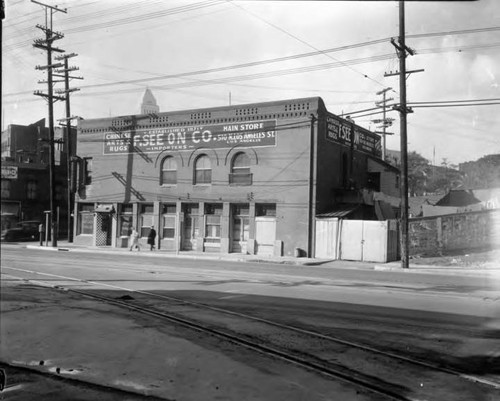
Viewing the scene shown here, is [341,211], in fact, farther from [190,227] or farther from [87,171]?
[87,171]

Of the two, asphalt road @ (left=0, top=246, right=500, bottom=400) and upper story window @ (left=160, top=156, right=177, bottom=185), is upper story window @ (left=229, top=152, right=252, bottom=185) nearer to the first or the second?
upper story window @ (left=160, top=156, right=177, bottom=185)

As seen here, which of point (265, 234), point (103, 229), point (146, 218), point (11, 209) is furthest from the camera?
point (11, 209)

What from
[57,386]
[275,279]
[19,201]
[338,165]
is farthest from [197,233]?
[57,386]

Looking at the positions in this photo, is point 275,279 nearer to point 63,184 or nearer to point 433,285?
point 433,285

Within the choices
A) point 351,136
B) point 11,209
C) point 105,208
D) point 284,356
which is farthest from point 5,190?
point 284,356

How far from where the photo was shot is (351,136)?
30484mm

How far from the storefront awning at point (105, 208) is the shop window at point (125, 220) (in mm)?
634

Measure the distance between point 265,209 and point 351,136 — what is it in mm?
6940

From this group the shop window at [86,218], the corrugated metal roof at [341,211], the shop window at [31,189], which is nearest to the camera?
the corrugated metal roof at [341,211]

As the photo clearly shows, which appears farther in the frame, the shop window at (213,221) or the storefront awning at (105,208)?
the storefront awning at (105,208)

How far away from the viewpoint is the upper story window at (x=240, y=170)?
2888 centimetres

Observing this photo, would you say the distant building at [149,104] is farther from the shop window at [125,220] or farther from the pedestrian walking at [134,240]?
the pedestrian walking at [134,240]

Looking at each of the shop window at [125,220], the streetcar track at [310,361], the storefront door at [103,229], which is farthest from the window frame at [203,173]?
the streetcar track at [310,361]

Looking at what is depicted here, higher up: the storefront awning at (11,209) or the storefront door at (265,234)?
the storefront awning at (11,209)
